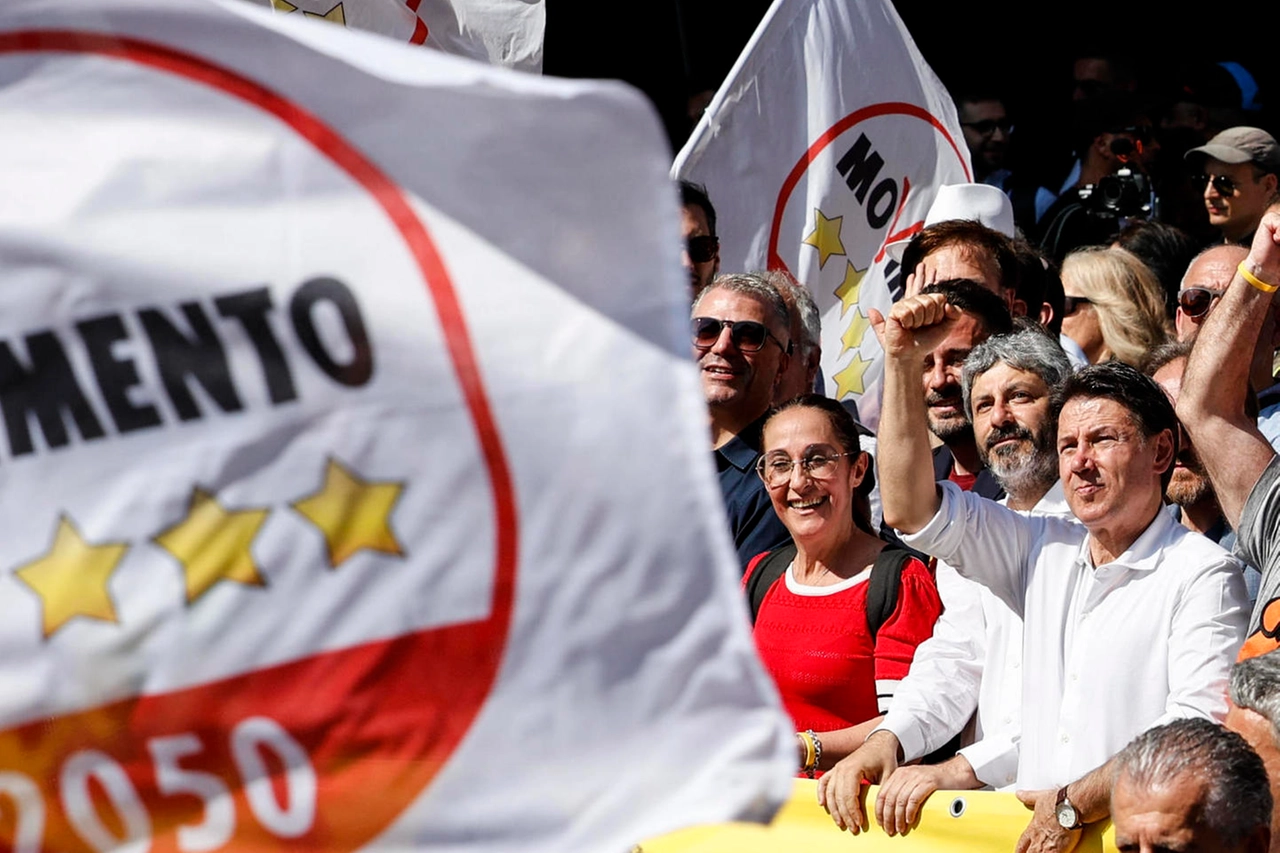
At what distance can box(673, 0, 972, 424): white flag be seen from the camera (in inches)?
253

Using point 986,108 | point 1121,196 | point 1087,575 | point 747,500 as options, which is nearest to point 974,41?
point 986,108

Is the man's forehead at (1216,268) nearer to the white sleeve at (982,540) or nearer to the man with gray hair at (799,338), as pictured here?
the man with gray hair at (799,338)

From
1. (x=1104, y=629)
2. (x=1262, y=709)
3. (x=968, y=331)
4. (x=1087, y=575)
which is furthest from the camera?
(x=968, y=331)

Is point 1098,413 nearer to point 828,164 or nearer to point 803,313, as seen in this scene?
point 803,313

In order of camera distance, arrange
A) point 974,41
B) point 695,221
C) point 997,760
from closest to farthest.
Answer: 1. point 997,760
2. point 695,221
3. point 974,41

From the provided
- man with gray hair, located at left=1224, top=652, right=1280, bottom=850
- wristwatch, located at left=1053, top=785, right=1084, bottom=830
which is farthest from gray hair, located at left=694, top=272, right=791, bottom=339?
man with gray hair, located at left=1224, top=652, right=1280, bottom=850

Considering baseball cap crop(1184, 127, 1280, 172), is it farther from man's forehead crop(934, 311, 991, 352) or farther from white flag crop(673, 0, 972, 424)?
man's forehead crop(934, 311, 991, 352)

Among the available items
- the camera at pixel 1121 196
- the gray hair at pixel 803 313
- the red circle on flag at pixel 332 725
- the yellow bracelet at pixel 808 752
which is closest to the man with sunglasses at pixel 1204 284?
the gray hair at pixel 803 313

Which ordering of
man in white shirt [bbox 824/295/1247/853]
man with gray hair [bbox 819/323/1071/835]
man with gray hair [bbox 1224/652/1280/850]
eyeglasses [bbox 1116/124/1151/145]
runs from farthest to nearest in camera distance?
eyeglasses [bbox 1116/124/1151/145]
man with gray hair [bbox 819/323/1071/835]
man in white shirt [bbox 824/295/1247/853]
man with gray hair [bbox 1224/652/1280/850]

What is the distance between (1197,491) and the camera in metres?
4.93

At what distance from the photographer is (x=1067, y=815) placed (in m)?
3.87

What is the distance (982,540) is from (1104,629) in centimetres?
36

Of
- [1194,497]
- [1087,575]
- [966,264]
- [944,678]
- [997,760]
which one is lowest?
[997,760]

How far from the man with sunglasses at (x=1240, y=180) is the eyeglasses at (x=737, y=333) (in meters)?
2.17
